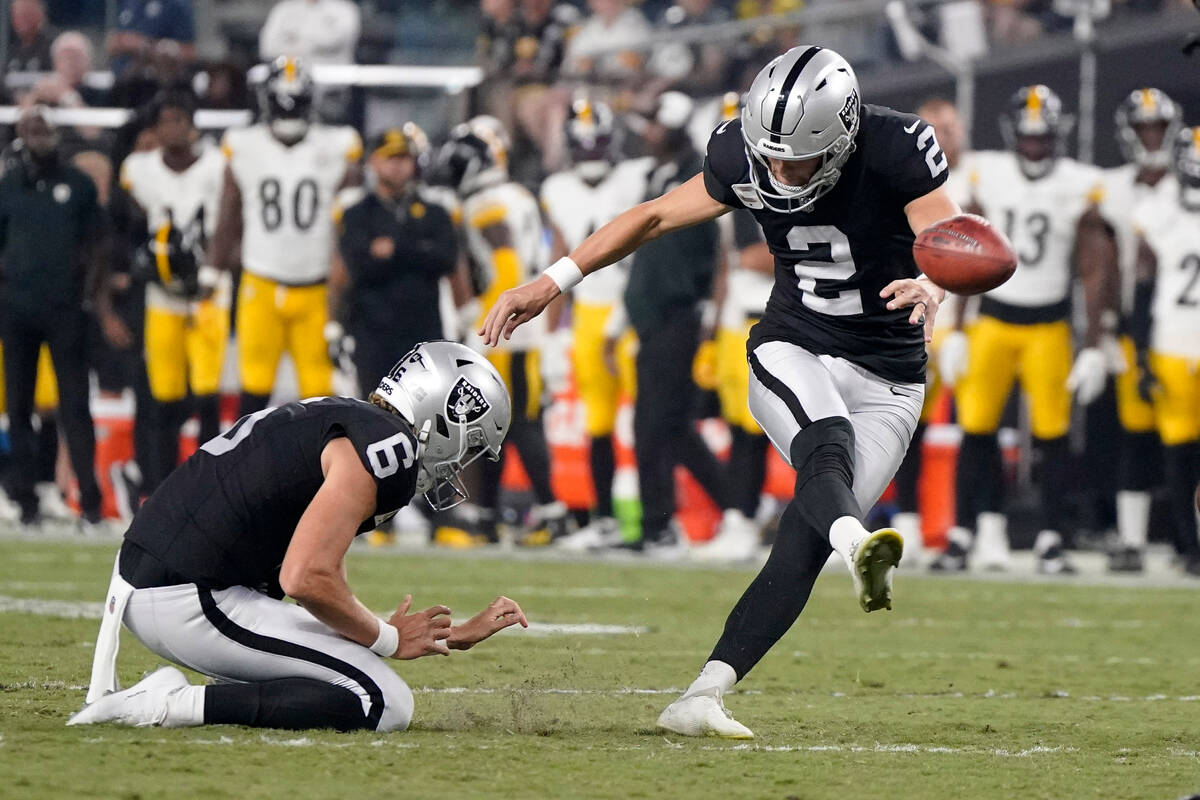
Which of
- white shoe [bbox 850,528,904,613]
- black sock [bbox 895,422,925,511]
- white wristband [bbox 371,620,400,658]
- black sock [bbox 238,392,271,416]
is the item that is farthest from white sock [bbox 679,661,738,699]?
black sock [bbox 238,392,271,416]

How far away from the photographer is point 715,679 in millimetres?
4664

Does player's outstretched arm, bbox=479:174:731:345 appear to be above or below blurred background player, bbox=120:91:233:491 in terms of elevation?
above

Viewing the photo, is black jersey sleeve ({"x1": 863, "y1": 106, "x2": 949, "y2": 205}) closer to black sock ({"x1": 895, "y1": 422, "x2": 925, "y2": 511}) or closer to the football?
the football

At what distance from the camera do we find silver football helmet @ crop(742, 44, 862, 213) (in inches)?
185

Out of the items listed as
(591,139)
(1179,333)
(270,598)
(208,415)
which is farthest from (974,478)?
(270,598)

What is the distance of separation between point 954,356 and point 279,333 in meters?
3.48

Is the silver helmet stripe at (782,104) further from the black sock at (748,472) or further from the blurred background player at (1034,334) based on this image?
the black sock at (748,472)

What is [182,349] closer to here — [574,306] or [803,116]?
[574,306]

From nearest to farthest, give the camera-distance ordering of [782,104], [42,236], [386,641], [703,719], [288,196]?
[386,641] < [703,719] < [782,104] < [288,196] < [42,236]

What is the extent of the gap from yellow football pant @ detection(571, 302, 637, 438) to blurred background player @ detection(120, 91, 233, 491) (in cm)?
194

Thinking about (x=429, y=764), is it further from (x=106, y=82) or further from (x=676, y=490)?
(x=106, y=82)

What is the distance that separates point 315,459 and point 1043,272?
6.17 meters

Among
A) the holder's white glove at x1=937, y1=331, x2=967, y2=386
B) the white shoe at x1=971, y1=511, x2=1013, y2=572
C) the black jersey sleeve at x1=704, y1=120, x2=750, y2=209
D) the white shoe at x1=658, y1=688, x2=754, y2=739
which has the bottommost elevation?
the white shoe at x1=971, y1=511, x2=1013, y2=572

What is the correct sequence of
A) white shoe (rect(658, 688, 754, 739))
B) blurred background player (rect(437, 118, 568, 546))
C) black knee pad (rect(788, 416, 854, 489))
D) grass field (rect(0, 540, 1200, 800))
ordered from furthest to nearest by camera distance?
blurred background player (rect(437, 118, 568, 546))
black knee pad (rect(788, 416, 854, 489))
white shoe (rect(658, 688, 754, 739))
grass field (rect(0, 540, 1200, 800))
